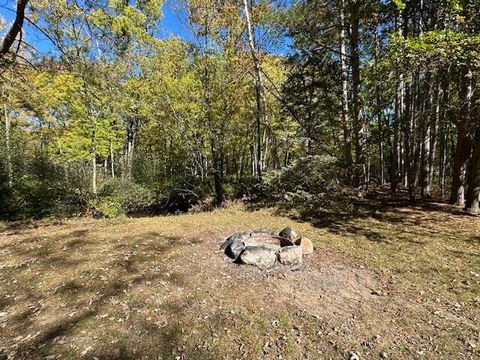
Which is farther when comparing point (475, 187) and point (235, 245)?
point (475, 187)

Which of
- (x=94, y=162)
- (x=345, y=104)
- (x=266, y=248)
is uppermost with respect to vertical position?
(x=345, y=104)

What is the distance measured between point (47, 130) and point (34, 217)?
5.41 meters

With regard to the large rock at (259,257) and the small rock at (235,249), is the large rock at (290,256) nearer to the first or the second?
the large rock at (259,257)

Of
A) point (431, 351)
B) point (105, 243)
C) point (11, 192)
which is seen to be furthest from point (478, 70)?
point (11, 192)

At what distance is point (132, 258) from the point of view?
5.79 metres

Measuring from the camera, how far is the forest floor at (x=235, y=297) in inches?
137

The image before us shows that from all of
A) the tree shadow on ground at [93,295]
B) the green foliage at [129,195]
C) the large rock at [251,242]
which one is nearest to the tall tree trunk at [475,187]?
the large rock at [251,242]

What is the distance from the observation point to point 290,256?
541 centimetres

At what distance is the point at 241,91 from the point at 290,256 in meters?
8.19

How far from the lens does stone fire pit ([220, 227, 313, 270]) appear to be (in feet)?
17.5

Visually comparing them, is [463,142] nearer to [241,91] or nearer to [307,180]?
[307,180]

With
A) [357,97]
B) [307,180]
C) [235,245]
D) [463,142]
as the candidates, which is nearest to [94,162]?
[307,180]

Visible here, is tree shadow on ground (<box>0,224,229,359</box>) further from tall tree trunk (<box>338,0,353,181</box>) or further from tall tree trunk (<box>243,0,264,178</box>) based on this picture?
tall tree trunk (<box>243,0,264,178</box>)

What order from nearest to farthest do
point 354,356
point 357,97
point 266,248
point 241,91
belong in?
point 354,356 → point 266,248 → point 357,97 → point 241,91
